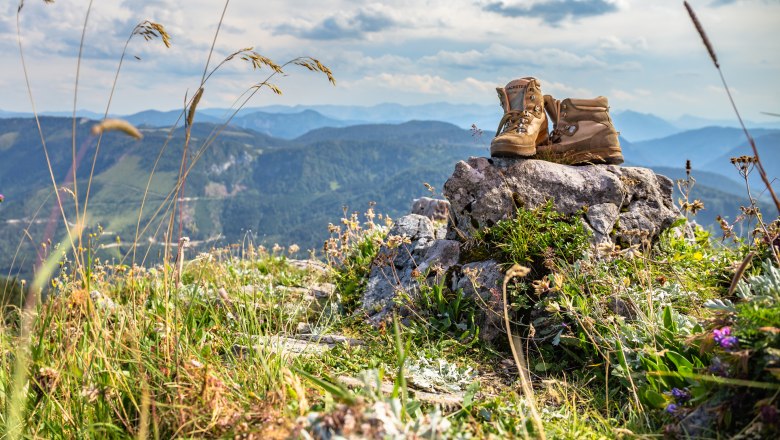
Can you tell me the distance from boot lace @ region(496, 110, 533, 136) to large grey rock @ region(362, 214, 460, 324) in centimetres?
158

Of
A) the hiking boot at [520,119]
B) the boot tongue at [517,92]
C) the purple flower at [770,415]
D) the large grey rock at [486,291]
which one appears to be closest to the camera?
the purple flower at [770,415]

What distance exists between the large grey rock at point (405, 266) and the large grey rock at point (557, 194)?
377 millimetres

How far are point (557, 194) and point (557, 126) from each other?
4.10 ft

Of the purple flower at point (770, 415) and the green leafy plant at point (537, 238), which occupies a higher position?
the green leafy plant at point (537, 238)

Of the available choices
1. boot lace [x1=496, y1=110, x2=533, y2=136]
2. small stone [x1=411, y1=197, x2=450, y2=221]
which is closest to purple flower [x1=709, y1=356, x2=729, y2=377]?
boot lace [x1=496, y1=110, x2=533, y2=136]

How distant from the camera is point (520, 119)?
6.33 m

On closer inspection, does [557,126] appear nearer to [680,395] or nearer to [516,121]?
[516,121]

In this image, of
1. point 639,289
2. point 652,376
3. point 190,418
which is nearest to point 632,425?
point 652,376

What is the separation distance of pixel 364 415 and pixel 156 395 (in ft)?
5.40

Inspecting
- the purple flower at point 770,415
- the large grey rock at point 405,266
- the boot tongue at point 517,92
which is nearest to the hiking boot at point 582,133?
the boot tongue at point 517,92

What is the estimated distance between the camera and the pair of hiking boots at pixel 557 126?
6336mm

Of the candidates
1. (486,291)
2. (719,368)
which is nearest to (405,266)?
(486,291)

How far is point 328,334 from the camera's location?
566 cm

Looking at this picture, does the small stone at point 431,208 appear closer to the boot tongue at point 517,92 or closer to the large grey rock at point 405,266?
the large grey rock at point 405,266
